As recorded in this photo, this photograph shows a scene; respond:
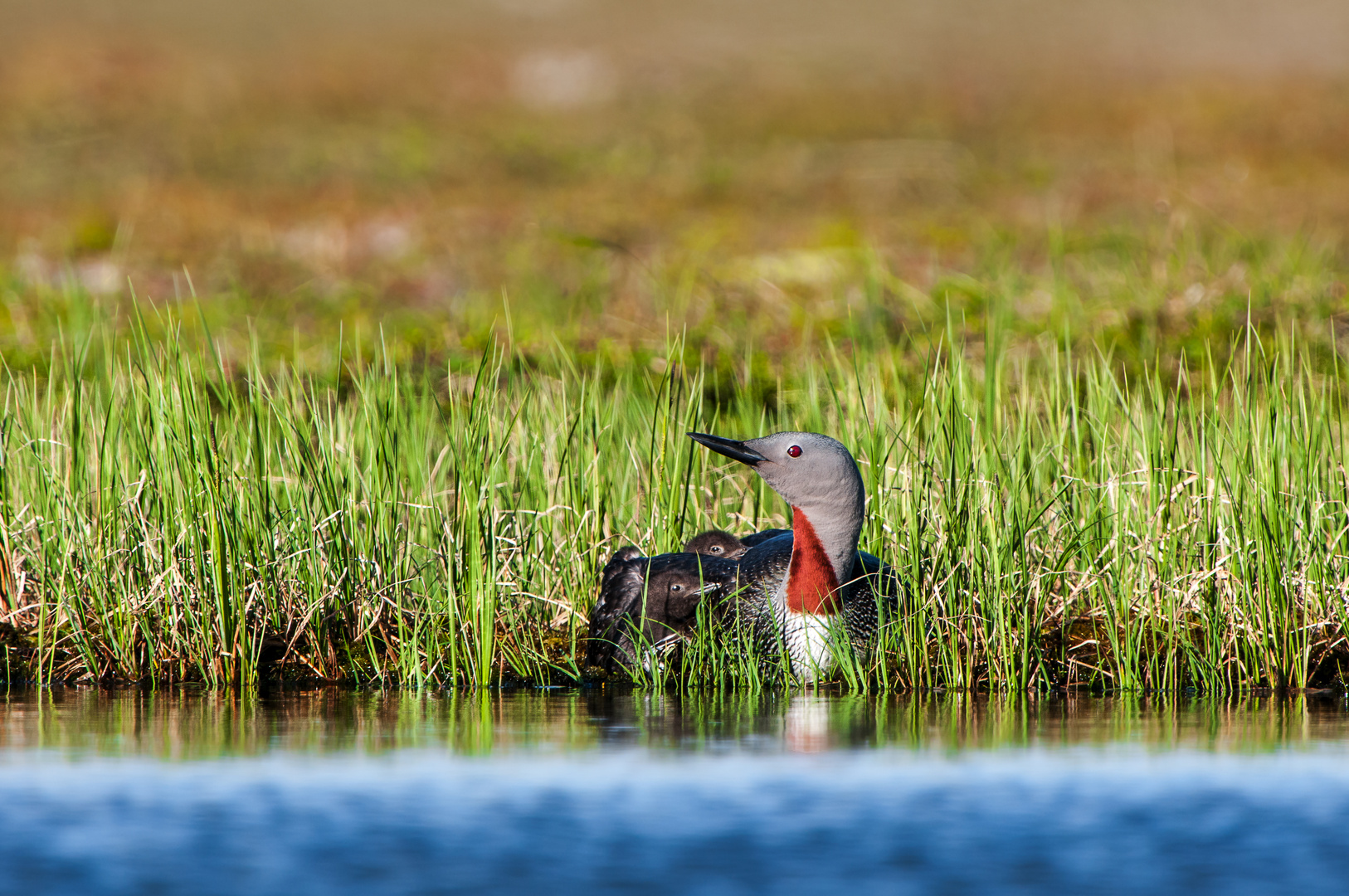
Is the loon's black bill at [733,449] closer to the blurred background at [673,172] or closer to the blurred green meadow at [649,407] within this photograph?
the blurred green meadow at [649,407]

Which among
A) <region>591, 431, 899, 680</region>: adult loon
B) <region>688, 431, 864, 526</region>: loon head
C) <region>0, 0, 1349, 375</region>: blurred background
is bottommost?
<region>591, 431, 899, 680</region>: adult loon

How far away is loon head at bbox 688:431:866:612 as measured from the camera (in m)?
5.14

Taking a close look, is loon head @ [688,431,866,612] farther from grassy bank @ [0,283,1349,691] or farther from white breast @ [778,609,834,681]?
grassy bank @ [0,283,1349,691]

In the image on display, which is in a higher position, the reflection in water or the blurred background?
the blurred background

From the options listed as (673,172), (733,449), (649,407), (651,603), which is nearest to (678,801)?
(733,449)

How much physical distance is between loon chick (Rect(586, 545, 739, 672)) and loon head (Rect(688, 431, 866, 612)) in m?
0.32

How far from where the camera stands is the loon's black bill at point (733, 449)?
505cm

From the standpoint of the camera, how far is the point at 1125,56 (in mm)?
45375

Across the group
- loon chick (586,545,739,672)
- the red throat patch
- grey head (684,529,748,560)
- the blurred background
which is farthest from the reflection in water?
the blurred background

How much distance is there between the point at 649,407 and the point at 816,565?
1.68 metres

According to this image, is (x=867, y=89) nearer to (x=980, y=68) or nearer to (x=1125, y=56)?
(x=980, y=68)

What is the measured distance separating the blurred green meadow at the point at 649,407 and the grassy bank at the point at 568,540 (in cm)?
2

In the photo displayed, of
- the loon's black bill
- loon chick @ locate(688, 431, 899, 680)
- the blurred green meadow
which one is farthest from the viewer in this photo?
the blurred green meadow

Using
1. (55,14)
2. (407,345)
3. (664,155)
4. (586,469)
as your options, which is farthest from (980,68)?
(586,469)
